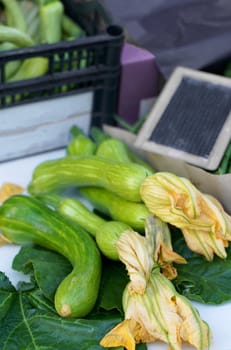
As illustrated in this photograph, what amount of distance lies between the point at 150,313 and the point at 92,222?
0.74ft

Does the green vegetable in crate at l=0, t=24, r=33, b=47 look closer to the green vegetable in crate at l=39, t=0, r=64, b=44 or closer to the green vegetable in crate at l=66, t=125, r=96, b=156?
the green vegetable in crate at l=39, t=0, r=64, b=44

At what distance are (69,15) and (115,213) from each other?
0.61 m

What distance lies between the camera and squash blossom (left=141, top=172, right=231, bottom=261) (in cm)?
101

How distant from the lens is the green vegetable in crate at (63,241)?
92cm

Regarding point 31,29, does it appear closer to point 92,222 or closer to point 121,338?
point 92,222

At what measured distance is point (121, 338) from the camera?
878mm

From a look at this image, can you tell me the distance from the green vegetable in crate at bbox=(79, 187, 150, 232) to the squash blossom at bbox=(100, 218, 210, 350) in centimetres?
10

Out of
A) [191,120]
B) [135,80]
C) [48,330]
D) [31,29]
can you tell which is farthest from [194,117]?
[48,330]

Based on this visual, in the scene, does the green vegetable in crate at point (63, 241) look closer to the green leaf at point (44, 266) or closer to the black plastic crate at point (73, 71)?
the green leaf at point (44, 266)

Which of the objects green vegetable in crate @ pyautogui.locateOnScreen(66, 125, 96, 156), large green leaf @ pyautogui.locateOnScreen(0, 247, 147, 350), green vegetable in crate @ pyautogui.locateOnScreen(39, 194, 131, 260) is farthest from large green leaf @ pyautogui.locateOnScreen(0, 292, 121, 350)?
green vegetable in crate @ pyautogui.locateOnScreen(66, 125, 96, 156)

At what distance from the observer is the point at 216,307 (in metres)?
1.00

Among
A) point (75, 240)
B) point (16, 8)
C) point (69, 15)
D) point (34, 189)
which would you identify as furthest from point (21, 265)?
point (69, 15)

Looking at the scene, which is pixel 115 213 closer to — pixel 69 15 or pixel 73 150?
pixel 73 150

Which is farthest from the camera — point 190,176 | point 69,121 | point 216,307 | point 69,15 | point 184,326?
point 69,15
